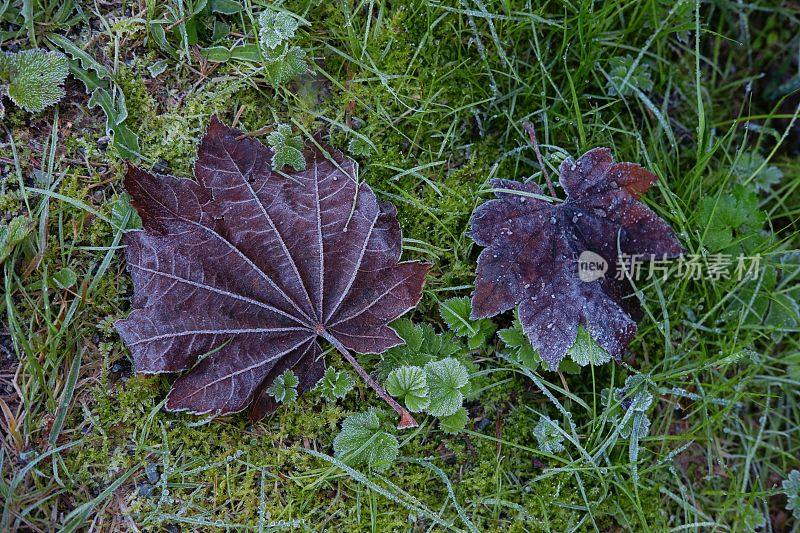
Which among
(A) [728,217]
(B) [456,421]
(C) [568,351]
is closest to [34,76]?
(B) [456,421]

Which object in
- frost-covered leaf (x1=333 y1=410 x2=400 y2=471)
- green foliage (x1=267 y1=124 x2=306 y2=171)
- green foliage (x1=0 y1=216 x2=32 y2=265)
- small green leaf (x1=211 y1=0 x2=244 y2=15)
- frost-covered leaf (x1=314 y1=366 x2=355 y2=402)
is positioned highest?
small green leaf (x1=211 y1=0 x2=244 y2=15)

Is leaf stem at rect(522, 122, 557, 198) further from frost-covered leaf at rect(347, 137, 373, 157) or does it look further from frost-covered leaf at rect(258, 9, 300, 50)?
frost-covered leaf at rect(258, 9, 300, 50)

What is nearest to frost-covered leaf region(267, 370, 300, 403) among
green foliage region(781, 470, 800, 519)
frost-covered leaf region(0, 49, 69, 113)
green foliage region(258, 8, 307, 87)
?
green foliage region(258, 8, 307, 87)

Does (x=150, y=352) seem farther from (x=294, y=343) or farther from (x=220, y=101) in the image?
(x=220, y=101)

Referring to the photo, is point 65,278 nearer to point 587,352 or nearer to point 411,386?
point 411,386

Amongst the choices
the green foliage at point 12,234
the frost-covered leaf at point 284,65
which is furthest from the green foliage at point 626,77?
the green foliage at point 12,234

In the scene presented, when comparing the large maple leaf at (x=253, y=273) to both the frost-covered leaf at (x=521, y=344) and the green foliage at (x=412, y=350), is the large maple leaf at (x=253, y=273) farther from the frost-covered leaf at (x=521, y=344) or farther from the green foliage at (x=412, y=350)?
the frost-covered leaf at (x=521, y=344)

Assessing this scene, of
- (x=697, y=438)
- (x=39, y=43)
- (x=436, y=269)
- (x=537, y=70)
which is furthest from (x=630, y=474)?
(x=39, y=43)
